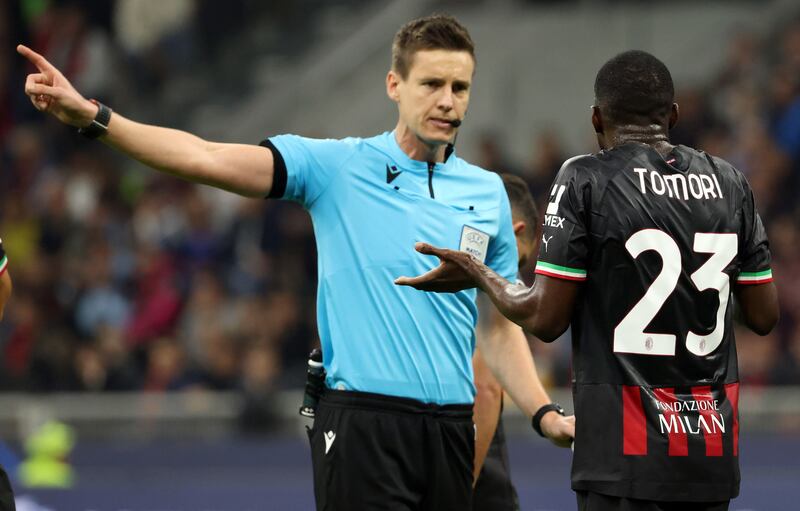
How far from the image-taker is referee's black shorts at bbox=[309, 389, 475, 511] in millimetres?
4594

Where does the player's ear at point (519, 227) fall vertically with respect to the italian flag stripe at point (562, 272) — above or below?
above

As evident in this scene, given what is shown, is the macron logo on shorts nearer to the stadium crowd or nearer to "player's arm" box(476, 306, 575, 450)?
"player's arm" box(476, 306, 575, 450)

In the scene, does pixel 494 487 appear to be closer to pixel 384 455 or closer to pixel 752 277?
pixel 384 455

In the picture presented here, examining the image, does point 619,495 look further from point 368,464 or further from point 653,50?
point 653,50

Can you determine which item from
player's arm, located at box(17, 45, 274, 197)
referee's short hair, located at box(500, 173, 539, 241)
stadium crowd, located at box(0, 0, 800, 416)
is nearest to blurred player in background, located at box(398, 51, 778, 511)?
player's arm, located at box(17, 45, 274, 197)

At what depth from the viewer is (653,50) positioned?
1512cm

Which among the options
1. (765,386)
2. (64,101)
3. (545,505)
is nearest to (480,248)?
(64,101)

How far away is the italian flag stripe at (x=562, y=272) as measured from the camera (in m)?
4.01

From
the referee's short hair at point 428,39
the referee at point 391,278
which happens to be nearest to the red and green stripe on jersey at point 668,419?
the referee at point 391,278

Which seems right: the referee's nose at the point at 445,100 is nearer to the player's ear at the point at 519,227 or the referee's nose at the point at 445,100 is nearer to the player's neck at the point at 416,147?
the player's neck at the point at 416,147

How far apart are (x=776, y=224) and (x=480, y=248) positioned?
25.1 ft

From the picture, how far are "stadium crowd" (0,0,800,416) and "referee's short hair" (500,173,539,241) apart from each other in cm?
543

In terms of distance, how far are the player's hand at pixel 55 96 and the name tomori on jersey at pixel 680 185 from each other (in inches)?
Result: 63.4

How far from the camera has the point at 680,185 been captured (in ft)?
13.3
